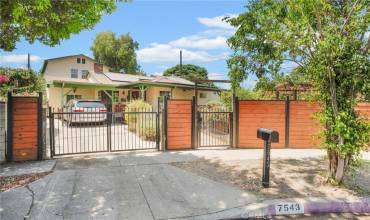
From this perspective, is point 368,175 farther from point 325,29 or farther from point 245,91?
point 245,91

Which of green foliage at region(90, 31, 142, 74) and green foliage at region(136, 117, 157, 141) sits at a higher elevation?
green foliage at region(90, 31, 142, 74)

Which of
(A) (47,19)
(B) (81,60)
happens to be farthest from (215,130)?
(B) (81,60)

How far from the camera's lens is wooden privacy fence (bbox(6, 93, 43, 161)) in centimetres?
650

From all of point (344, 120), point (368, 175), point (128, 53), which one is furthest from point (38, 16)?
point (128, 53)

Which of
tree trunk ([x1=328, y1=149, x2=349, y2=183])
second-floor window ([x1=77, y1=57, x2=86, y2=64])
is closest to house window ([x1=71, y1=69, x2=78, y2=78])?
second-floor window ([x1=77, y1=57, x2=86, y2=64])

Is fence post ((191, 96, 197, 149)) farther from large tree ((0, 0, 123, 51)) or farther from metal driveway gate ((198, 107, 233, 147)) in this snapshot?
large tree ((0, 0, 123, 51))

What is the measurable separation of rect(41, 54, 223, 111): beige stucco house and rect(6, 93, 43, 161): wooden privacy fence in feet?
34.6

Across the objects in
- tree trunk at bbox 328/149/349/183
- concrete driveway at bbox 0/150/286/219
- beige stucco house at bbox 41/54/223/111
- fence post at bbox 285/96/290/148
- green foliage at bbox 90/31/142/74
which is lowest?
concrete driveway at bbox 0/150/286/219

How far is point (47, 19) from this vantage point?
518 centimetres

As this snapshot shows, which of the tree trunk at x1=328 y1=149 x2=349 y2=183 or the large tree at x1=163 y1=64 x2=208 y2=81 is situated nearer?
the tree trunk at x1=328 y1=149 x2=349 y2=183

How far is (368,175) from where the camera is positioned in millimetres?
5934

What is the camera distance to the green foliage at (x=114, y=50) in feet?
130

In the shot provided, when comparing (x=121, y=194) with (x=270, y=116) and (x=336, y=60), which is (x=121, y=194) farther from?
(x=270, y=116)

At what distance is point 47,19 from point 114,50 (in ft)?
118
